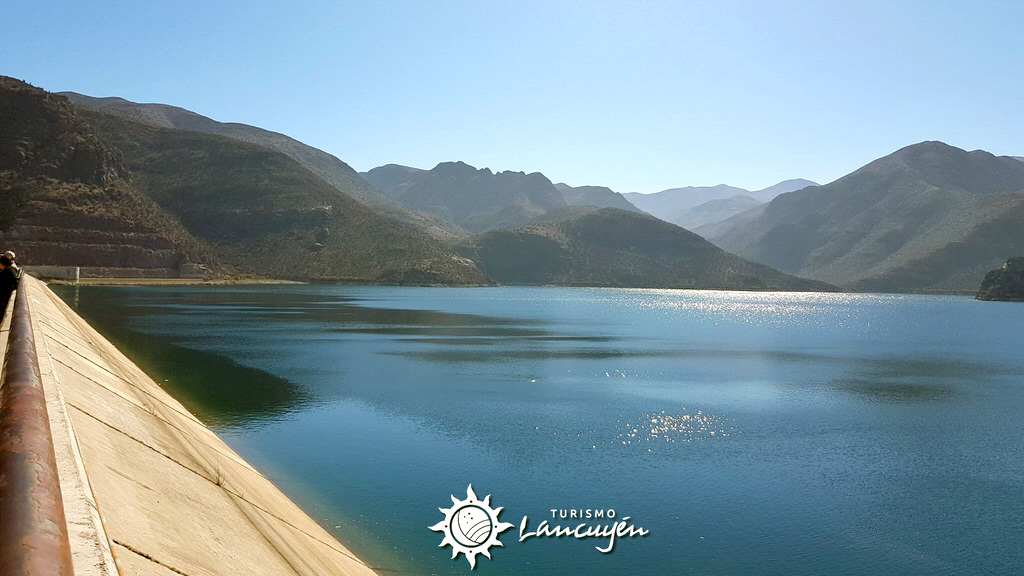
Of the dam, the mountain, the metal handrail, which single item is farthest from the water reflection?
the mountain

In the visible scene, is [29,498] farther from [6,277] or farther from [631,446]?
[631,446]

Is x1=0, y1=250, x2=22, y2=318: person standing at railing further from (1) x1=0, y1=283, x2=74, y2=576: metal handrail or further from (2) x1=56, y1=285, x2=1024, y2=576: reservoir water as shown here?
(1) x1=0, y1=283, x2=74, y2=576: metal handrail

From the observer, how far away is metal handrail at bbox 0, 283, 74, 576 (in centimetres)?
306

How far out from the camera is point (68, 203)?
485 feet

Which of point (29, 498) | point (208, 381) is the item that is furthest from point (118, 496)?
point (208, 381)

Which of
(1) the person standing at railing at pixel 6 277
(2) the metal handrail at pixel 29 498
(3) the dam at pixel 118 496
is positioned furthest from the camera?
(1) the person standing at railing at pixel 6 277

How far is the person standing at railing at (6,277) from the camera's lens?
835 inches

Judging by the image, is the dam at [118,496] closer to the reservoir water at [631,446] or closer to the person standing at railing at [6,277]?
the person standing at railing at [6,277]

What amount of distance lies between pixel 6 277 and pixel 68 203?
15136 cm

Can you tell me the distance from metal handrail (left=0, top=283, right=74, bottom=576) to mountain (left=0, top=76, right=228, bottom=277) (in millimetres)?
153572

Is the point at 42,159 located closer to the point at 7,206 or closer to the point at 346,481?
the point at 7,206

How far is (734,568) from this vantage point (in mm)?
16844

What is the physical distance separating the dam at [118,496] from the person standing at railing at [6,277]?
3.03 feet

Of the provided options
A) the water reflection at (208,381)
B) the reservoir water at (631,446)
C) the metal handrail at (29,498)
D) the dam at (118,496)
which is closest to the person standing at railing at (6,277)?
the dam at (118,496)
